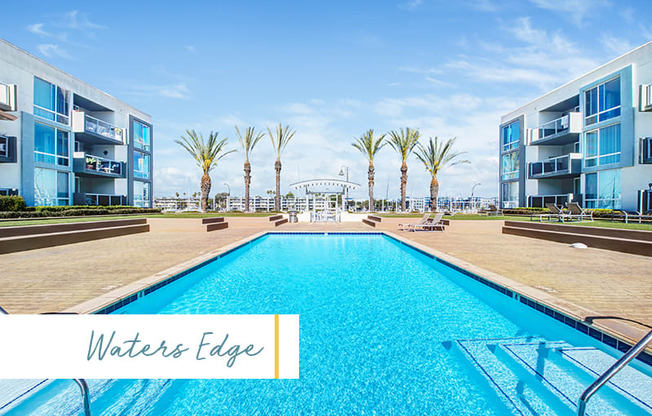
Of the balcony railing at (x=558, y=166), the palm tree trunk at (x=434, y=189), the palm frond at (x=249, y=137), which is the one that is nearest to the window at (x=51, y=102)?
the palm frond at (x=249, y=137)

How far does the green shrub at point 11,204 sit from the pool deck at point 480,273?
818 centimetres

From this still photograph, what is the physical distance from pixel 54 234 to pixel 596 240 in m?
15.1

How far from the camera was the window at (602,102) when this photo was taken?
17.3 metres

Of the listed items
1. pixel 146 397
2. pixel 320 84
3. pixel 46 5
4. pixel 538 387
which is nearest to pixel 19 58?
pixel 46 5

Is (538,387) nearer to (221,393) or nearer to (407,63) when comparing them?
(221,393)

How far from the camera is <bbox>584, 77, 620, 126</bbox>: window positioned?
17.3 metres

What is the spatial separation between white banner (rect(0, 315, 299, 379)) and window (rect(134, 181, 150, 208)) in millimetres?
29658

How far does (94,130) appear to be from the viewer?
848 inches

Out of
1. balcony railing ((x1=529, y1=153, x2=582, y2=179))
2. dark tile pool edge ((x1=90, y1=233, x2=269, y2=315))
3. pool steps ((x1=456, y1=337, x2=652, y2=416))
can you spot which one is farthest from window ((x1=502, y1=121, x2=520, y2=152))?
pool steps ((x1=456, y1=337, x2=652, y2=416))

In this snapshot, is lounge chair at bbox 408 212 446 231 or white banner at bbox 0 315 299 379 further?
lounge chair at bbox 408 212 446 231

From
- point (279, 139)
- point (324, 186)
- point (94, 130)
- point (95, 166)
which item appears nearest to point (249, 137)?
point (279, 139)

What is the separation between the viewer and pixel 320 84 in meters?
21.1

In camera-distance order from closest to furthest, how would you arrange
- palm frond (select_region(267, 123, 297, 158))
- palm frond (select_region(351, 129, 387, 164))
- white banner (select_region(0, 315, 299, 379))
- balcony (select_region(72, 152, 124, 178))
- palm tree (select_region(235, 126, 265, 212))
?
white banner (select_region(0, 315, 299, 379)) < balcony (select_region(72, 152, 124, 178)) < palm tree (select_region(235, 126, 265, 212)) < palm frond (select_region(267, 123, 297, 158)) < palm frond (select_region(351, 129, 387, 164))

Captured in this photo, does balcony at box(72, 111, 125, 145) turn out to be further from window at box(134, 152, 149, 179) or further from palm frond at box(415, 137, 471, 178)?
palm frond at box(415, 137, 471, 178)
